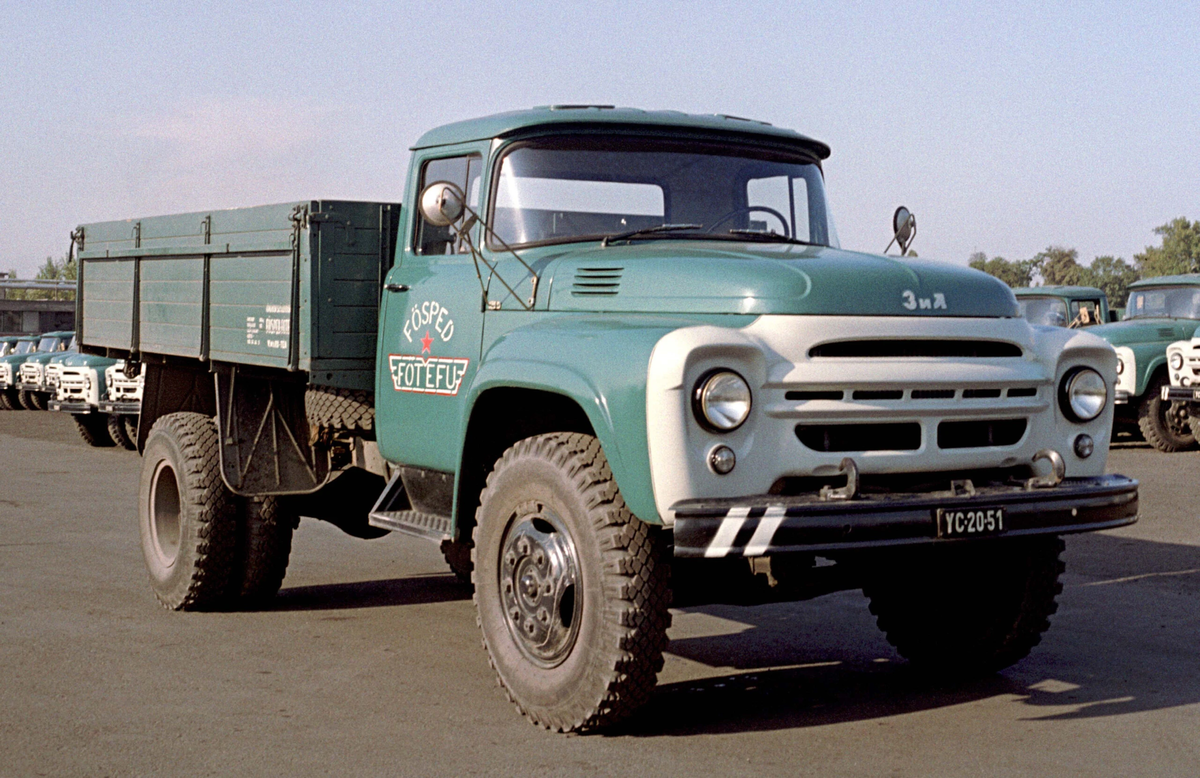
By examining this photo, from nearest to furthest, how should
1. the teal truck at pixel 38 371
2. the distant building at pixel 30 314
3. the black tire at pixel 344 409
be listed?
the black tire at pixel 344 409, the teal truck at pixel 38 371, the distant building at pixel 30 314

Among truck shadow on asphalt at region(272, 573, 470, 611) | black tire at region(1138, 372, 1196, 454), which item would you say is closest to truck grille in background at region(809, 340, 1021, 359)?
truck shadow on asphalt at region(272, 573, 470, 611)

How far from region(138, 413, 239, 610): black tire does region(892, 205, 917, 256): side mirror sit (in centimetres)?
372

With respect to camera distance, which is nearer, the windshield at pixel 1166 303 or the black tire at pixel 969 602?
the black tire at pixel 969 602

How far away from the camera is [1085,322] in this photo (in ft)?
68.4

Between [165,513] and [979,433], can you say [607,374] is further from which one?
[165,513]

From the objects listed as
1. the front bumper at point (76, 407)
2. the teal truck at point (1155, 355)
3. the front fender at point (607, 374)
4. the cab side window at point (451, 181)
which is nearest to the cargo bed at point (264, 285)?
the cab side window at point (451, 181)

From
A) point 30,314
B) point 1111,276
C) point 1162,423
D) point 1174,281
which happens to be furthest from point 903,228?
point 1111,276

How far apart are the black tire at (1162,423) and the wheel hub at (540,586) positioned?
1513 cm

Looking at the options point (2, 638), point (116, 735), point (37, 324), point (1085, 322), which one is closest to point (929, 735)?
point (116, 735)

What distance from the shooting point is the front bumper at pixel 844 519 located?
4.70 meters

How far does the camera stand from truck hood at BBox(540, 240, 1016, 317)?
520cm

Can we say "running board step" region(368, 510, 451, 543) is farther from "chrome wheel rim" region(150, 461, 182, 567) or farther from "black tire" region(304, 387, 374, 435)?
"chrome wheel rim" region(150, 461, 182, 567)

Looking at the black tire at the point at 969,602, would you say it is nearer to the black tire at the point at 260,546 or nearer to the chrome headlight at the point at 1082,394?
the chrome headlight at the point at 1082,394

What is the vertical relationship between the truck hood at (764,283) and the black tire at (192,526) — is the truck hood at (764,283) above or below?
above
